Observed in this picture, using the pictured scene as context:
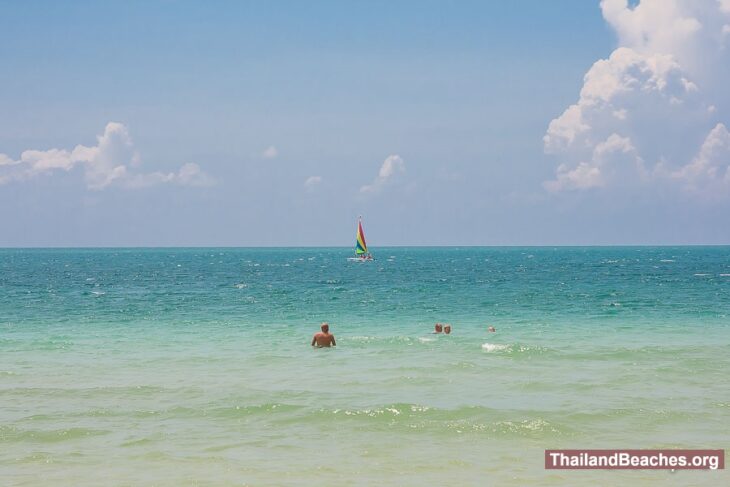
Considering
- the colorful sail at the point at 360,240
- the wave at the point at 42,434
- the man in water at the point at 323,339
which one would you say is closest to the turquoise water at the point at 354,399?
the wave at the point at 42,434

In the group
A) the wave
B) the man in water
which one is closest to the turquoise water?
the wave

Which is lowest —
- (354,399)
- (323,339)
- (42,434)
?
(42,434)

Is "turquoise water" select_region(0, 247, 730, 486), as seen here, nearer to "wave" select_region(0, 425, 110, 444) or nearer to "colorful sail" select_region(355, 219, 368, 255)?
"wave" select_region(0, 425, 110, 444)

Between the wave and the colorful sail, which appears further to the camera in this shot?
the colorful sail

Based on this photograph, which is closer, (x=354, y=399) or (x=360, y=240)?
(x=354, y=399)

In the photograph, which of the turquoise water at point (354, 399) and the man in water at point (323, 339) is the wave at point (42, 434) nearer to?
the turquoise water at point (354, 399)

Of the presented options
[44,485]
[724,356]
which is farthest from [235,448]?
[724,356]

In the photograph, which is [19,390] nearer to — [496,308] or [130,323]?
[130,323]

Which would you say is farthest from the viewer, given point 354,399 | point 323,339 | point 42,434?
point 323,339

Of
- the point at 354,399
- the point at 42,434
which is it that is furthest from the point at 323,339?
the point at 42,434

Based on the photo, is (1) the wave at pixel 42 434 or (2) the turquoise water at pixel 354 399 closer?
(2) the turquoise water at pixel 354 399

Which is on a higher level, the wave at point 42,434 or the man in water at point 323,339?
the man in water at point 323,339

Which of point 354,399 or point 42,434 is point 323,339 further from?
point 42,434

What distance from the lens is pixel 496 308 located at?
56.5 metres
